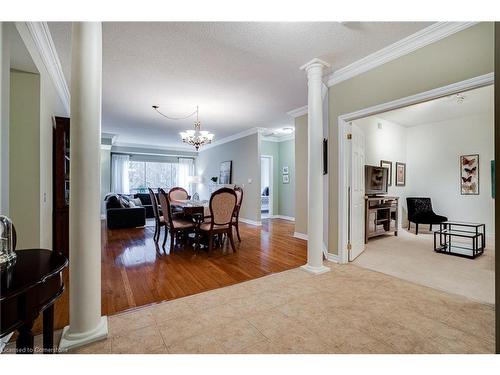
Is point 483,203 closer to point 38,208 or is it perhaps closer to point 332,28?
point 332,28

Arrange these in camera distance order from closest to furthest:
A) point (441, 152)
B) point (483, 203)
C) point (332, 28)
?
point (332, 28) → point (483, 203) → point (441, 152)

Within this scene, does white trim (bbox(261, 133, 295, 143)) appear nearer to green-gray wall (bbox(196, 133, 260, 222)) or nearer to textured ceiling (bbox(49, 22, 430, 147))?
green-gray wall (bbox(196, 133, 260, 222))

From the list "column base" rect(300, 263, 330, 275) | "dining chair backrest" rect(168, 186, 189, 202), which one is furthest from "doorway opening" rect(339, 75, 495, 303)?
"dining chair backrest" rect(168, 186, 189, 202)

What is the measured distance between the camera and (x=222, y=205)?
3.50 m

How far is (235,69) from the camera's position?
298 centimetres

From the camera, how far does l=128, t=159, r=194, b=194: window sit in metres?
8.59

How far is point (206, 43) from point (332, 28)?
126 cm

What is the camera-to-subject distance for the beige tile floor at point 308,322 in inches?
59.6

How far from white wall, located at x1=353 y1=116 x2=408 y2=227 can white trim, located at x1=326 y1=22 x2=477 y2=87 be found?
1874 mm

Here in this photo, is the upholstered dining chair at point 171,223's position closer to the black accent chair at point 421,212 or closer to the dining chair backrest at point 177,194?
the dining chair backrest at point 177,194

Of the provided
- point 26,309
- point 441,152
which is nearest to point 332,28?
point 26,309

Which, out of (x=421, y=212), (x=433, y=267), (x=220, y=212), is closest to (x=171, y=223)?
(x=220, y=212)
